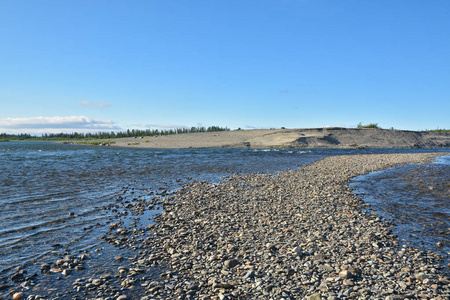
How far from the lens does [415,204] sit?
12102mm

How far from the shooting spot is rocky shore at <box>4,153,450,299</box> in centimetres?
526

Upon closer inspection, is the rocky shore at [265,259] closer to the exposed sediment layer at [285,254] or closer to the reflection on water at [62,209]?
the exposed sediment layer at [285,254]

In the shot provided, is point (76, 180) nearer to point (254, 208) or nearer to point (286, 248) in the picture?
point (254, 208)

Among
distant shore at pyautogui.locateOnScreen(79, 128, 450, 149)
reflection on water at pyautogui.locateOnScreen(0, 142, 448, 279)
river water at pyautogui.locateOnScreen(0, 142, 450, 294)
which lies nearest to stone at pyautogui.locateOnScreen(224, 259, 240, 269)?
reflection on water at pyautogui.locateOnScreen(0, 142, 448, 279)

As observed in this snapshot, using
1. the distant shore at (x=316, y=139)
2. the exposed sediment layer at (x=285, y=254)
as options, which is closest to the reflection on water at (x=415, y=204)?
the exposed sediment layer at (x=285, y=254)

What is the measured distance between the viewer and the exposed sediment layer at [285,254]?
5277mm

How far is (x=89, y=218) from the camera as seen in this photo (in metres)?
10.2

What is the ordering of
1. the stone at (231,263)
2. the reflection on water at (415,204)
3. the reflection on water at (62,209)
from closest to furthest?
1. the stone at (231,263)
2. the reflection on water at (62,209)
3. the reflection on water at (415,204)

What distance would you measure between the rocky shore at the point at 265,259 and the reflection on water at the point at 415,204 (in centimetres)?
76

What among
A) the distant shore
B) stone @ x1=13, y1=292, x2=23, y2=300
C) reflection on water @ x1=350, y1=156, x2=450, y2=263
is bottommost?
stone @ x1=13, y1=292, x2=23, y2=300

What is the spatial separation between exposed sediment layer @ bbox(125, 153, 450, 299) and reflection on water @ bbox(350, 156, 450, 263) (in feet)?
2.47

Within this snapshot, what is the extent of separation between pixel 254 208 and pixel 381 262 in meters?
5.46

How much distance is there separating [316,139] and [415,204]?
58.6 metres

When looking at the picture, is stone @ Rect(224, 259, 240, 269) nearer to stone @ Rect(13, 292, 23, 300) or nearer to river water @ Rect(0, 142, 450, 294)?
river water @ Rect(0, 142, 450, 294)
